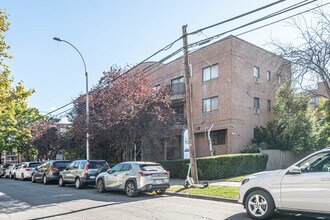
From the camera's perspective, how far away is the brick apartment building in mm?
25734

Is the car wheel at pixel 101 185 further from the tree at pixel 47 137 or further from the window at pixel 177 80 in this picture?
the tree at pixel 47 137

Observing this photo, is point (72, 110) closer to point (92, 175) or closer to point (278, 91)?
point (92, 175)

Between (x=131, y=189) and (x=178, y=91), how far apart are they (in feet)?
54.6

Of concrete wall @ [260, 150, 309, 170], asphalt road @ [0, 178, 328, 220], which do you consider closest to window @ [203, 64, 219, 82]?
concrete wall @ [260, 150, 309, 170]

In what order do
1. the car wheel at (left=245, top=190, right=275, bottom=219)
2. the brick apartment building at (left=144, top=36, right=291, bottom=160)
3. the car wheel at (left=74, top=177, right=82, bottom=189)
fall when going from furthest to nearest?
the brick apartment building at (left=144, top=36, right=291, bottom=160), the car wheel at (left=74, top=177, right=82, bottom=189), the car wheel at (left=245, top=190, right=275, bottom=219)

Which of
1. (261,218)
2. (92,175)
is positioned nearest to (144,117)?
(92,175)

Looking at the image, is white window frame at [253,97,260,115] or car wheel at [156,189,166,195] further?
white window frame at [253,97,260,115]

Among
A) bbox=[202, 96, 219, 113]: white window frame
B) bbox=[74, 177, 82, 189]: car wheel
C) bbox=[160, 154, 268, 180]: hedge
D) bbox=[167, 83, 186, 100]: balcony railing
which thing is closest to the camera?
bbox=[74, 177, 82, 189]: car wheel

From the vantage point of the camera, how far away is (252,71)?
27953 mm

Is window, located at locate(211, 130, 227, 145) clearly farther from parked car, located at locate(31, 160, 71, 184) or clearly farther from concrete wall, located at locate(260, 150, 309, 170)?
parked car, located at locate(31, 160, 71, 184)

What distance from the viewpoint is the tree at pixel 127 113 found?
20.6 m

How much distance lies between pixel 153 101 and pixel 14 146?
32.3 m

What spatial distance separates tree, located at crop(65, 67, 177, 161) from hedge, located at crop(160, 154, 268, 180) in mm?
2621

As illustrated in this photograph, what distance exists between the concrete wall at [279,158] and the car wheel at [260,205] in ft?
54.8
